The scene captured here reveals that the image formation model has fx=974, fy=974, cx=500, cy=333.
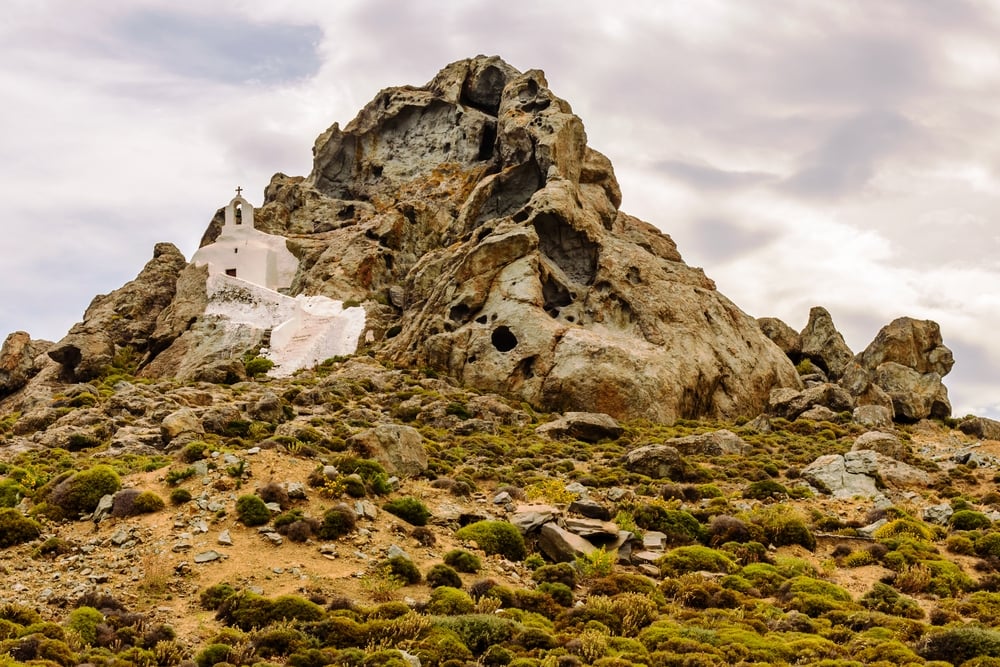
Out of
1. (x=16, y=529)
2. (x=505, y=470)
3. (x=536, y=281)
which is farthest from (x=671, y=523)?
(x=536, y=281)

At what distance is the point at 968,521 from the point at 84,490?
3082 cm

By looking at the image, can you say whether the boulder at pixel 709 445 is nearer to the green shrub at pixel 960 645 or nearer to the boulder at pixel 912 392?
the boulder at pixel 912 392

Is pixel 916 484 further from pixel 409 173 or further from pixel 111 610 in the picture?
pixel 409 173

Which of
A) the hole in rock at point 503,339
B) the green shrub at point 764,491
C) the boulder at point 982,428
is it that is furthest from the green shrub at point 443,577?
the boulder at point 982,428

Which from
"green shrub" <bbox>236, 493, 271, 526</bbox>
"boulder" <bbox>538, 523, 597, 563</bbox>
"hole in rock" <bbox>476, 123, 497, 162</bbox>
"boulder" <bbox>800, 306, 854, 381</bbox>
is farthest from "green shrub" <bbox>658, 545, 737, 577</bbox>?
"hole in rock" <bbox>476, 123, 497, 162</bbox>

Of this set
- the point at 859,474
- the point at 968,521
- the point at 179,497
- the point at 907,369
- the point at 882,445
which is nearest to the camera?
the point at 179,497

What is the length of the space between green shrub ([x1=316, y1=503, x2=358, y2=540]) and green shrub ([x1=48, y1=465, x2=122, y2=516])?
22.5 ft

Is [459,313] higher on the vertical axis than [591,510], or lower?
higher

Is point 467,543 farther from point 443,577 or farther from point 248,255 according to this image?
point 248,255

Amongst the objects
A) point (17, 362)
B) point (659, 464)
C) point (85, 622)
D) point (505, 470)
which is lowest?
point (85, 622)

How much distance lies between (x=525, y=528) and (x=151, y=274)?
56791 mm

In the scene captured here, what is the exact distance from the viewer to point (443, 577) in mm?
27609

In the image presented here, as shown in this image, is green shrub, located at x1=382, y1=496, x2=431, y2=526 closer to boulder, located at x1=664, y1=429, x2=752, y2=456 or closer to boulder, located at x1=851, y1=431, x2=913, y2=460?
boulder, located at x1=664, y1=429, x2=752, y2=456

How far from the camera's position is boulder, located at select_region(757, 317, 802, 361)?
7419 cm
